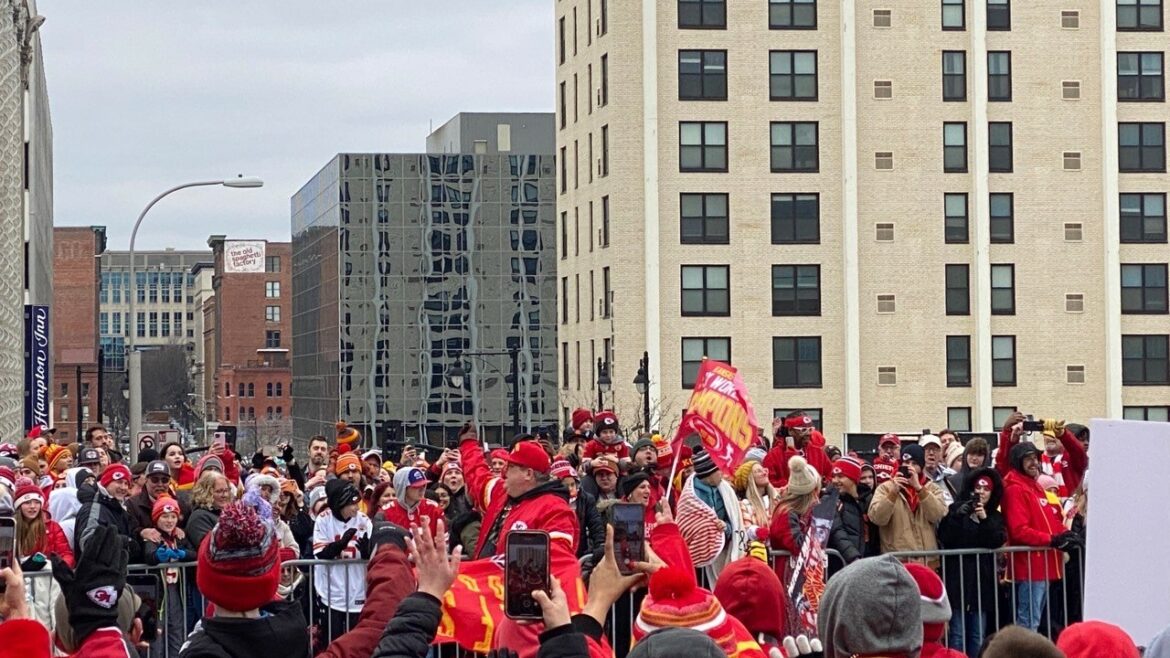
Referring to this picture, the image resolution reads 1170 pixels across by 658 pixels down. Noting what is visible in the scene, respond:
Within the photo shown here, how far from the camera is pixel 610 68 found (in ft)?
179

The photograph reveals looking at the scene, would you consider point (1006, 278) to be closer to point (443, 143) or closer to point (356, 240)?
point (356, 240)

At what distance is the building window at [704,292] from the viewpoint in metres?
53.9

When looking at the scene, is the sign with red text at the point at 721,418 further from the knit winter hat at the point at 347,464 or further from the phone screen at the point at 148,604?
the phone screen at the point at 148,604

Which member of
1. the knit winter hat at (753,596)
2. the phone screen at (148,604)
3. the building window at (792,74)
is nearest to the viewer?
the knit winter hat at (753,596)

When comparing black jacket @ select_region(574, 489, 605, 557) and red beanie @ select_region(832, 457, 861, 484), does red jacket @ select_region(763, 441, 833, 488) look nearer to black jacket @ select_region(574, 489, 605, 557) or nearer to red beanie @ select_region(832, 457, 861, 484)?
red beanie @ select_region(832, 457, 861, 484)

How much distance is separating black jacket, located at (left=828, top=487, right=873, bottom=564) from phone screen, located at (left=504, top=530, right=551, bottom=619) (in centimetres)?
778

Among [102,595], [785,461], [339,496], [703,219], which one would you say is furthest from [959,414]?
[102,595]

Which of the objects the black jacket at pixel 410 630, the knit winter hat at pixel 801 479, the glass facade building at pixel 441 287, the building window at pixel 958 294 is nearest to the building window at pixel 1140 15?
the building window at pixel 958 294

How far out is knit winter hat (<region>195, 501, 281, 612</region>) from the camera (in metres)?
4.99

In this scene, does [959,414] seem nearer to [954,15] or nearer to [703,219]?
[703,219]

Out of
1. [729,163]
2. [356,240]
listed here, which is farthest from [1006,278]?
[356,240]

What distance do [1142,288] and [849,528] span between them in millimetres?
44766

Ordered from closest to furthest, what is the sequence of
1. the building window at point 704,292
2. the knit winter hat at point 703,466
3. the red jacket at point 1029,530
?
the knit winter hat at point 703,466 → the red jacket at point 1029,530 → the building window at point 704,292

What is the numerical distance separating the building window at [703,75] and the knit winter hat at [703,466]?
142 feet
